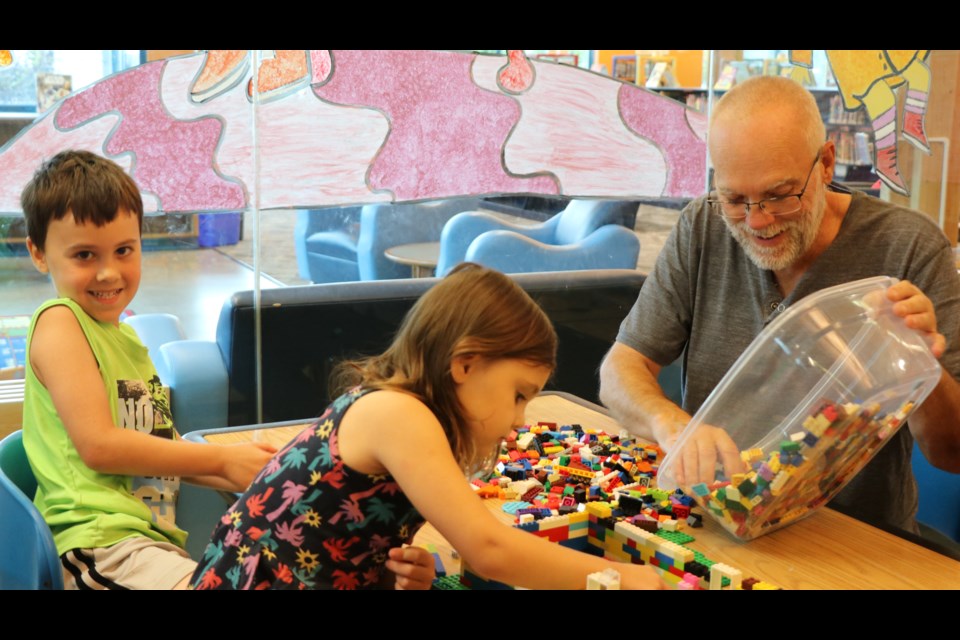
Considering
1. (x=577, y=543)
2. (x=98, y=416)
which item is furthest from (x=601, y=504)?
(x=98, y=416)

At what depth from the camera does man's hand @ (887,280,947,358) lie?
1.38 m

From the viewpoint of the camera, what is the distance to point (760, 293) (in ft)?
6.34

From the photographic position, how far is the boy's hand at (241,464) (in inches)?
63.9

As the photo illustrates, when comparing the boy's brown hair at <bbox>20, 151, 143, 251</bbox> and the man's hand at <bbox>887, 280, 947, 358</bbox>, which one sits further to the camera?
the boy's brown hair at <bbox>20, 151, 143, 251</bbox>

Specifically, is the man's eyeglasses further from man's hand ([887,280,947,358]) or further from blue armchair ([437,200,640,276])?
blue armchair ([437,200,640,276])

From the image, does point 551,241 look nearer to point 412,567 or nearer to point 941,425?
point 941,425

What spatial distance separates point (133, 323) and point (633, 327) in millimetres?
1677

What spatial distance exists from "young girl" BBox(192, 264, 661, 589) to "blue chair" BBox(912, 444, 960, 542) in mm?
958

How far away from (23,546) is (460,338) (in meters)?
0.70

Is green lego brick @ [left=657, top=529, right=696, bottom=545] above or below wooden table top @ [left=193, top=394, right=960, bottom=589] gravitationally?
above

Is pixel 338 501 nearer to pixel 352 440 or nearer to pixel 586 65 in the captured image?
pixel 352 440

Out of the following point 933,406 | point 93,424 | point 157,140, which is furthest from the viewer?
point 157,140

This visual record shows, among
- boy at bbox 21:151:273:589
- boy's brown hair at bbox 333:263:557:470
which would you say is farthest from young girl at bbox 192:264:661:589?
boy at bbox 21:151:273:589
